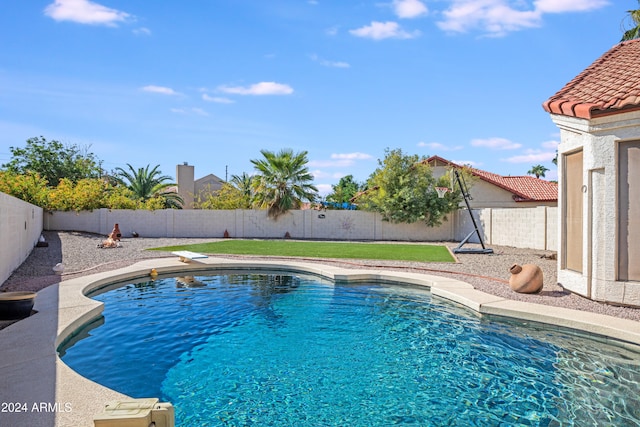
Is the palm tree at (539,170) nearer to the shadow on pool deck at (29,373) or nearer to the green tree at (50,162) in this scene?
the green tree at (50,162)

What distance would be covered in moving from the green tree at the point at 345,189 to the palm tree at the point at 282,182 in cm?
1821

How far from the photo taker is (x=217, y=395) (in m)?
4.98

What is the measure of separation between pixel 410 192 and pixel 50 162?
1434 inches

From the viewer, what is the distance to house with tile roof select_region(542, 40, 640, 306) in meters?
8.00

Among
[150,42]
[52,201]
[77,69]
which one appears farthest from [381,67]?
[52,201]

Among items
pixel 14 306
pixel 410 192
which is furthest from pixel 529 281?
pixel 410 192

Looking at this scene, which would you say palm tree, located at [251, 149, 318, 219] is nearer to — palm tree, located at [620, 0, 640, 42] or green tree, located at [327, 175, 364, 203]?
green tree, located at [327, 175, 364, 203]

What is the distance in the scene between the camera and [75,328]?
6863mm

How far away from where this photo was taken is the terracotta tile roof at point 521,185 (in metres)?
33.1

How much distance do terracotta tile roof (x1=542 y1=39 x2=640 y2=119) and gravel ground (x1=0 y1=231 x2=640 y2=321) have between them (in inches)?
152

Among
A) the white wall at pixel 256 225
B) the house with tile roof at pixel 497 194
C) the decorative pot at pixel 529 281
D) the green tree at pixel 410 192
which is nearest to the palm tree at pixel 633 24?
the green tree at pixel 410 192

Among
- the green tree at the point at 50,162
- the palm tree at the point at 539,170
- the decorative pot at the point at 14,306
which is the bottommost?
the decorative pot at the point at 14,306

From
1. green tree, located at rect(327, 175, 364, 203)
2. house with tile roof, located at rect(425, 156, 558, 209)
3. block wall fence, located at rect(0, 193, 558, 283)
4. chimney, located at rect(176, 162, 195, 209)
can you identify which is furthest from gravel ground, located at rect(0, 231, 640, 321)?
chimney, located at rect(176, 162, 195, 209)

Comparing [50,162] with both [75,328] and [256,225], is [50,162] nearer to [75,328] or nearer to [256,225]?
[256,225]
